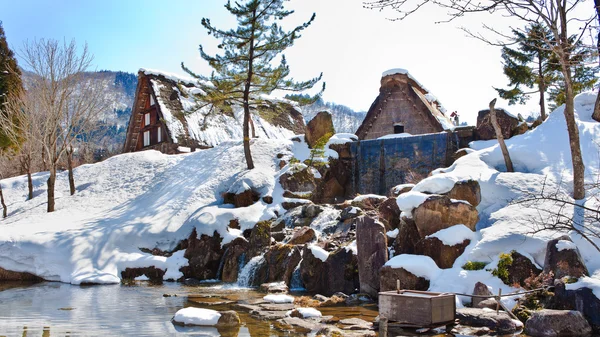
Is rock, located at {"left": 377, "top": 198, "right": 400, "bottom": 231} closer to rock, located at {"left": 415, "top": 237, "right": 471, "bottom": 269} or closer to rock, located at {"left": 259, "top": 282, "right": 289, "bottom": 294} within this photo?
rock, located at {"left": 415, "top": 237, "right": 471, "bottom": 269}

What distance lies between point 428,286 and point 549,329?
3489 mm

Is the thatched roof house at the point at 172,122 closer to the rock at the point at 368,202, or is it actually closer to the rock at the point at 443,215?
the rock at the point at 368,202

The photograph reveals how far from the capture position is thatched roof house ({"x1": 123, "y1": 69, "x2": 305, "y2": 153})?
34.7 m

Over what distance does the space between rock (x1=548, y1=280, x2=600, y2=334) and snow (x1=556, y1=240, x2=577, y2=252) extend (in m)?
1.00

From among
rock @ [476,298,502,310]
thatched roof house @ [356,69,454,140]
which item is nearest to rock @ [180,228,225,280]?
rock @ [476,298,502,310]

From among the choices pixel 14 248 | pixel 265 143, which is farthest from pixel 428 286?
pixel 265 143

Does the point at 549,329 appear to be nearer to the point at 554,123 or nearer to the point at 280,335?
the point at 280,335

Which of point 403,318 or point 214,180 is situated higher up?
point 214,180

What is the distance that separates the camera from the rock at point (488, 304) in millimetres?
10039

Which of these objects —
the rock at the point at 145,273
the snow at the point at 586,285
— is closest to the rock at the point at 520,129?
the snow at the point at 586,285

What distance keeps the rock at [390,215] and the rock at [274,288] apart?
3.70m

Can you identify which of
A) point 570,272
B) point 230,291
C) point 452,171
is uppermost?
point 452,171

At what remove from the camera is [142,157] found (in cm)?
3173

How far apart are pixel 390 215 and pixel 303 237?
341 centimetres
